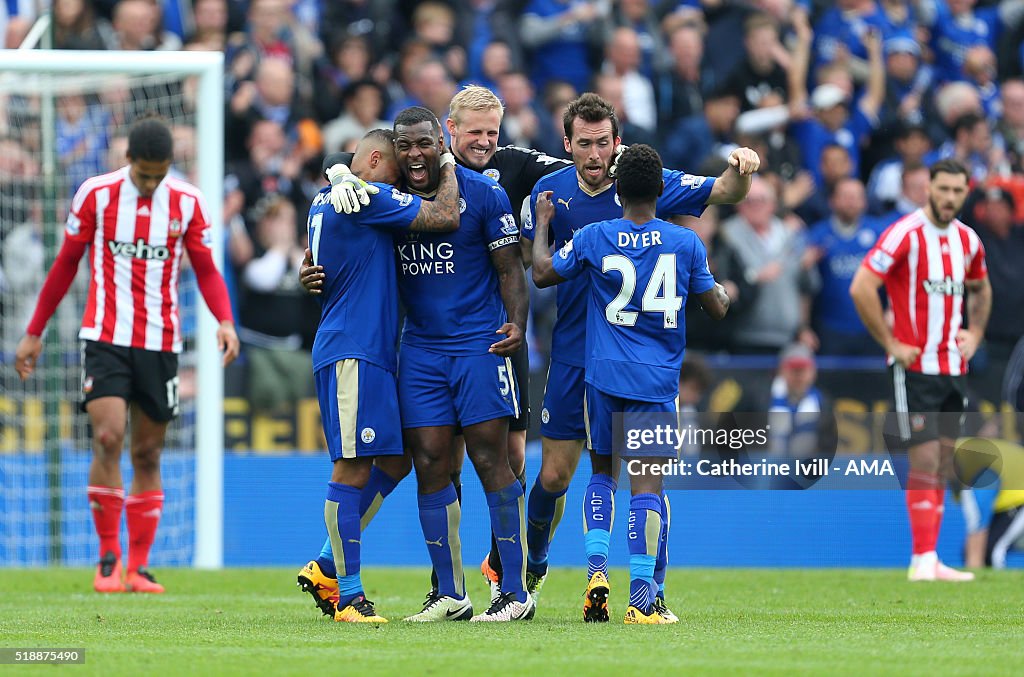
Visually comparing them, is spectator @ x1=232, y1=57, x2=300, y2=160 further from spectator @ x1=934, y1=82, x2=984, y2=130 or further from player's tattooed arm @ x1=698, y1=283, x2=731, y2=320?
player's tattooed arm @ x1=698, y1=283, x2=731, y2=320

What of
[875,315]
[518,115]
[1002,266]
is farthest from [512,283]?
[1002,266]

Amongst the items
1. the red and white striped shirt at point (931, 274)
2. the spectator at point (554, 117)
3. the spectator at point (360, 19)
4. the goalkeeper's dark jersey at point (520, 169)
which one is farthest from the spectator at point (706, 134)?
the goalkeeper's dark jersey at point (520, 169)

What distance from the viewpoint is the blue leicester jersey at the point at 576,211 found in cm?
785

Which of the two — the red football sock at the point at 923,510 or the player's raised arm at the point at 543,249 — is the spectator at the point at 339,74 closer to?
the red football sock at the point at 923,510

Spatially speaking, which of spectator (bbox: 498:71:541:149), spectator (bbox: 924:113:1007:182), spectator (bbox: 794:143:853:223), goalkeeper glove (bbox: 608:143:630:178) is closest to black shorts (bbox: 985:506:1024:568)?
spectator (bbox: 794:143:853:223)

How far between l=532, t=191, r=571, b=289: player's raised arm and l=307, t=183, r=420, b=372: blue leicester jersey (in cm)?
68

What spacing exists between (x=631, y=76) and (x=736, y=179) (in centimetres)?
899

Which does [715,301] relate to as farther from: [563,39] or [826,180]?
[563,39]

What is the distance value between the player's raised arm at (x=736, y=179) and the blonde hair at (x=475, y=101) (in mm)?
1140

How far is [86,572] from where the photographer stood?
438 inches

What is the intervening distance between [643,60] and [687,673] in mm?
12242

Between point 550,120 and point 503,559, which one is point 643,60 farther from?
point 503,559

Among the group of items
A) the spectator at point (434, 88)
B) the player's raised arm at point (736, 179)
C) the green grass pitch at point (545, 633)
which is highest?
the spectator at point (434, 88)

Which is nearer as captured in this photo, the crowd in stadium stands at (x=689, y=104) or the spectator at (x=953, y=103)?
the crowd in stadium stands at (x=689, y=104)
